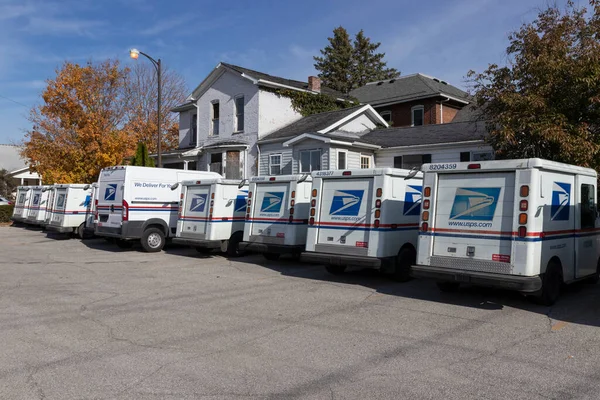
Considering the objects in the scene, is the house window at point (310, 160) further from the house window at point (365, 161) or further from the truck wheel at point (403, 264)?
the truck wheel at point (403, 264)

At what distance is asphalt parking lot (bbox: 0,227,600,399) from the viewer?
475 cm

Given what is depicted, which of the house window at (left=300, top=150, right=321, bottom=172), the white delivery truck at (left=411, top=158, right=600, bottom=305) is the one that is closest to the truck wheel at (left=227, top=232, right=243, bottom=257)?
the white delivery truck at (left=411, top=158, right=600, bottom=305)

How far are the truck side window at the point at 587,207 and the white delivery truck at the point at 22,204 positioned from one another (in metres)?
23.5

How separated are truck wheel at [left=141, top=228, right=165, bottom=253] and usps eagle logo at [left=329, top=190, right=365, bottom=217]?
6.74 metres

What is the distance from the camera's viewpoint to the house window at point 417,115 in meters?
32.5

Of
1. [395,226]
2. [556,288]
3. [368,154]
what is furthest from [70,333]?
[368,154]

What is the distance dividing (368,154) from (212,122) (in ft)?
31.7

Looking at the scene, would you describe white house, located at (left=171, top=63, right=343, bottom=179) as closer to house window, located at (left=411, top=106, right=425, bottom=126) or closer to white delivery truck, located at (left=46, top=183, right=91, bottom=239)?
house window, located at (left=411, top=106, right=425, bottom=126)

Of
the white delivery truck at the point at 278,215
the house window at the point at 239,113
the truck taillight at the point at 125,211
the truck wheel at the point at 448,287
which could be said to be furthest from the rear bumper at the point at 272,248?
the house window at the point at 239,113

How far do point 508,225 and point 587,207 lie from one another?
2.25 meters

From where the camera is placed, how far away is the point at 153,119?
43.6 m

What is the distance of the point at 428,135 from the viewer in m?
22.8

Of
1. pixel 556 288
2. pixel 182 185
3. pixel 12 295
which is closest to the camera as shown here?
pixel 556 288

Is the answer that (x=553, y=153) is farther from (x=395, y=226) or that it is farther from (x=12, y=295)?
(x=12, y=295)
